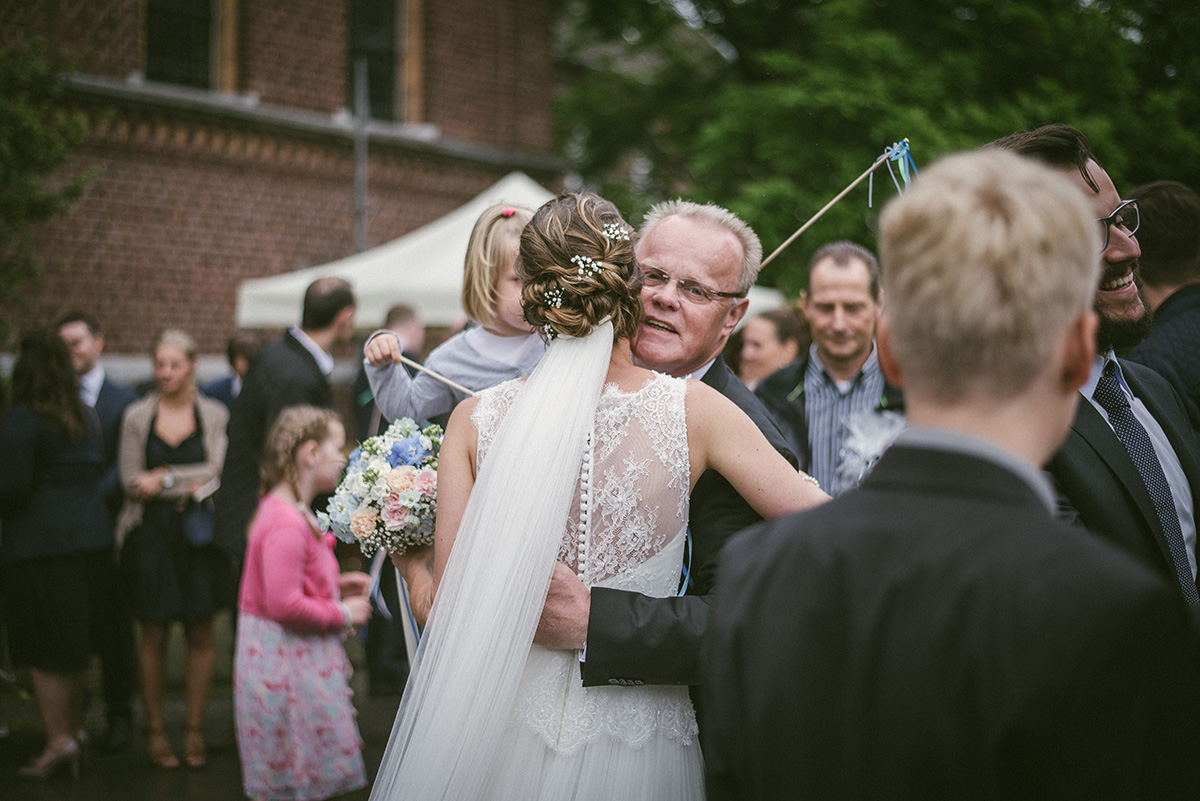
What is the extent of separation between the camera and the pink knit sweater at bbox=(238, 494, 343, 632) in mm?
4484

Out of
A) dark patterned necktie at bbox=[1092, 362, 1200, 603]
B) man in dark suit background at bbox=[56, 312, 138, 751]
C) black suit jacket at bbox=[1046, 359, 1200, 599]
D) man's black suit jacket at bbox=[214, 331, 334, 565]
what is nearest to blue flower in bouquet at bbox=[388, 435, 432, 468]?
black suit jacket at bbox=[1046, 359, 1200, 599]

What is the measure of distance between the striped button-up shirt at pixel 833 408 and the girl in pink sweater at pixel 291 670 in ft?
7.28

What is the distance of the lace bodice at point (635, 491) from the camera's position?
7.23ft

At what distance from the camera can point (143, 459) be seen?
611cm

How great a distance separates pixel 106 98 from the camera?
34.7 ft

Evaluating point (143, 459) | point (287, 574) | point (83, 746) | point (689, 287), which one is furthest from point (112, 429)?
point (689, 287)

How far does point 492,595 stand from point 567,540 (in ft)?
0.69

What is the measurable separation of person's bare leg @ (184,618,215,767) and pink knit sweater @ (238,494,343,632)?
1.46 meters

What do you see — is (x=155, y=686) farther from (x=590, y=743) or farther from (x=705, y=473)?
(x=705, y=473)

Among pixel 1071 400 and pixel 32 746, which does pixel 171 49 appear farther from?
pixel 1071 400

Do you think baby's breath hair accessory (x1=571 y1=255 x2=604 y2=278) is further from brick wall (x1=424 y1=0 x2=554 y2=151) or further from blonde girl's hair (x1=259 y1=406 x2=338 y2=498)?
brick wall (x1=424 y1=0 x2=554 y2=151)

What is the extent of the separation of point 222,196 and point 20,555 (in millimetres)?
7009

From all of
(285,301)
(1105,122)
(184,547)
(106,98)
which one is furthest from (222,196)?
(1105,122)

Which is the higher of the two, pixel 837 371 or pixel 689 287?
pixel 689 287
